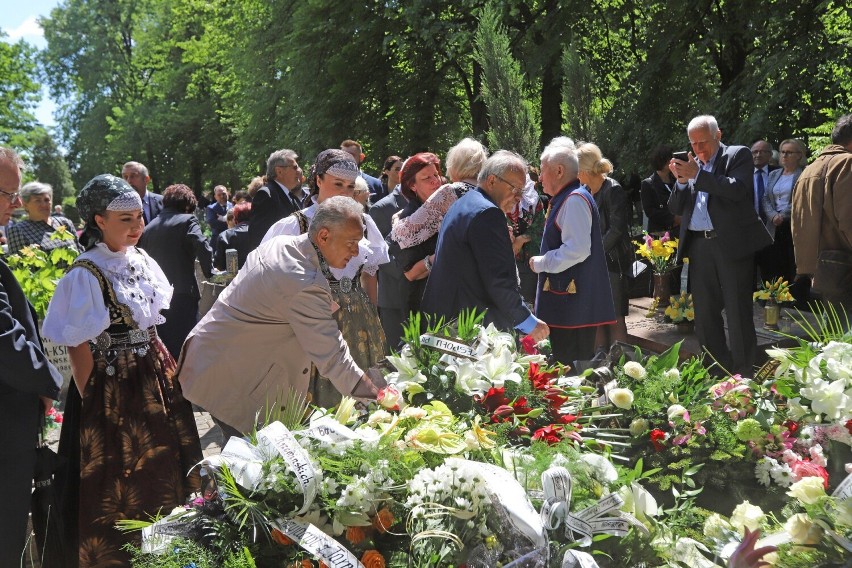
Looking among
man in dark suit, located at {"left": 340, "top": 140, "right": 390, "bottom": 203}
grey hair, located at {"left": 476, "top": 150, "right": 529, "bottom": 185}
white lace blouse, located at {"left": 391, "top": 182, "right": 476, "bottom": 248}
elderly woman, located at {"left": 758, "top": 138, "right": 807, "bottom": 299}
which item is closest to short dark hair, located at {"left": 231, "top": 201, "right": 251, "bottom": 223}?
man in dark suit, located at {"left": 340, "top": 140, "right": 390, "bottom": 203}

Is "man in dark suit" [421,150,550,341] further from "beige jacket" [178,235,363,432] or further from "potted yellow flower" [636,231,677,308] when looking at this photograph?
"potted yellow flower" [636,231,677,308]

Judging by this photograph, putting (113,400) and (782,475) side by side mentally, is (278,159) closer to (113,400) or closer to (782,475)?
(113,400)

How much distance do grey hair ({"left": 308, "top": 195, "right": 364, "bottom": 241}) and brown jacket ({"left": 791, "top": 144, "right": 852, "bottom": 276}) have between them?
3619mm

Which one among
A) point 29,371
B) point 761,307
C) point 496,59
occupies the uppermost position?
point 496,59

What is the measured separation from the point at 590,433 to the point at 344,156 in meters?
2.51

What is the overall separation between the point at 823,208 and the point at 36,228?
6277 mm

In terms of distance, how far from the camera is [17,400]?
135 inches

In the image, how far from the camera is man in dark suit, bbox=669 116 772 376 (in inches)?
242

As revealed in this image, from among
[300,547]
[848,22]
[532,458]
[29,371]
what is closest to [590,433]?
[532,458]

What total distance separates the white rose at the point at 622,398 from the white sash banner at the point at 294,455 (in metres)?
1.15

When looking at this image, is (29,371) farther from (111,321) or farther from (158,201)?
(158,201)

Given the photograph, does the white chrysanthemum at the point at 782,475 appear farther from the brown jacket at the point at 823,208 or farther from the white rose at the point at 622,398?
the brown jacket at the point at 823,208

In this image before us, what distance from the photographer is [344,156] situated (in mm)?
4809

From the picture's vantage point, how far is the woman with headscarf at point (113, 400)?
3.79 metres
